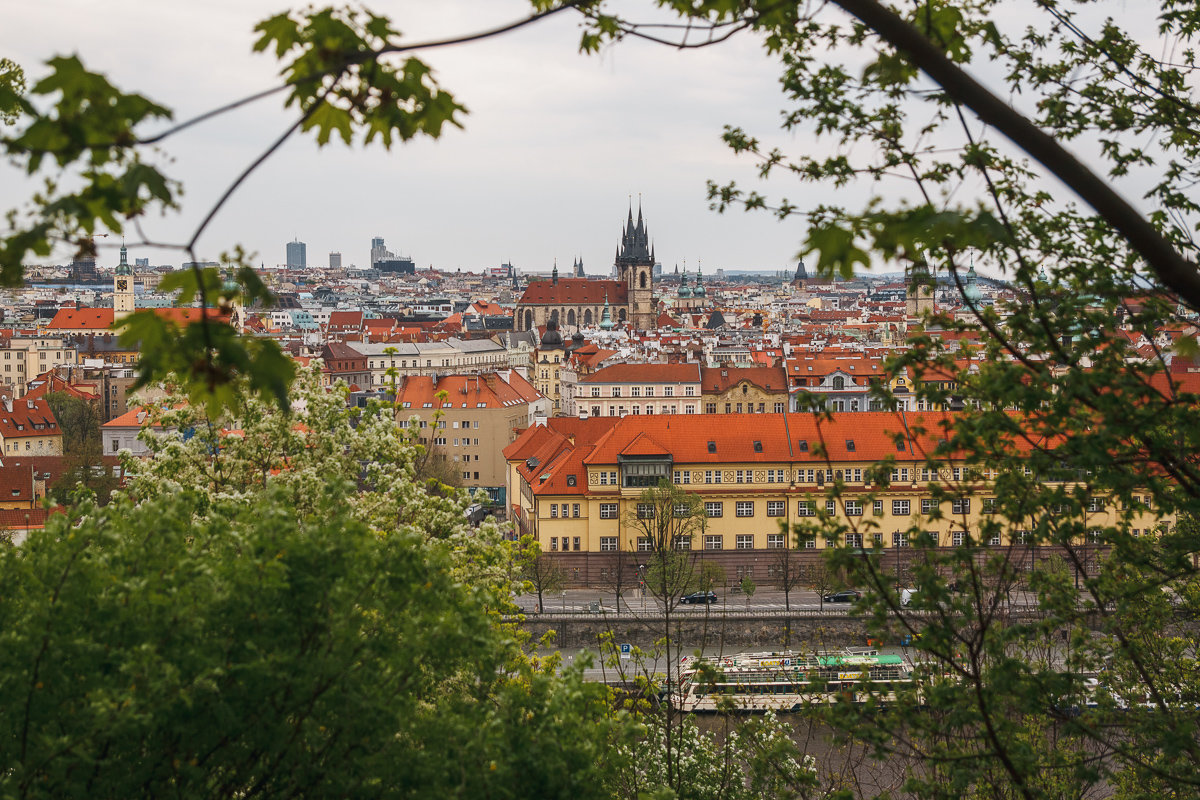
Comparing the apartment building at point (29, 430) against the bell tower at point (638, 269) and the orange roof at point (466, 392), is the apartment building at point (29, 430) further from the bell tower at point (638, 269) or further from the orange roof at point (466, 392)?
the bell tower at point (638, 269)

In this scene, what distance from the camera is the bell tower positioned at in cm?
13775

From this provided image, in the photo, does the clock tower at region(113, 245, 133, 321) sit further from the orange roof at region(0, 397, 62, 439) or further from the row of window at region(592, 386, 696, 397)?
the row of window at region(592, 386, 696, 397)

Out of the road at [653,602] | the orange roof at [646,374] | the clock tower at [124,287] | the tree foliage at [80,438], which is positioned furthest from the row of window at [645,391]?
the clock tower at [124,287]

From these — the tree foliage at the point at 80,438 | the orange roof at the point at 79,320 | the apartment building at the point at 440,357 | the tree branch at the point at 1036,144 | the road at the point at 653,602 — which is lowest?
the road at the point at 653,602

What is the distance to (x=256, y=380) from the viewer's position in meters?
2.89

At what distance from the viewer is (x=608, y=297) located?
141500mm

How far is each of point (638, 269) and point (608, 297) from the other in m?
5.74

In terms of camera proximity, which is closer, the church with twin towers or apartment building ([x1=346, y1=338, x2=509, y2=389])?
apartment building ([x1=346, y1=338, x2=509, y2=389])

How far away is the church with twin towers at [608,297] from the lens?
454 ft

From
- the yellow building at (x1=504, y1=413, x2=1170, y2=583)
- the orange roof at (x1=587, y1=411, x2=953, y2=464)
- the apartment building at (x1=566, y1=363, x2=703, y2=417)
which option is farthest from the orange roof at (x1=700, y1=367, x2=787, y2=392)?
the yellow building at (x1=504, y1=413, x2=1170, y2=583)

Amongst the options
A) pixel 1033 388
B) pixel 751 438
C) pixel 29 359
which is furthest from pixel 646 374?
pixel 1033 388

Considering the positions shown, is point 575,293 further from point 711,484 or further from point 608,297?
point 711,484

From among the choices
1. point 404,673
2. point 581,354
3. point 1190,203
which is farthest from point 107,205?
point 581,354

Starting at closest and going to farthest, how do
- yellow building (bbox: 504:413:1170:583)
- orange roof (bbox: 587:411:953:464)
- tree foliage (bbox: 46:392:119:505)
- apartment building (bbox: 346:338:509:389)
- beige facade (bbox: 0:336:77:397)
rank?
1. yellow building (bbox: 504:413:1170:583)
2. orange roof (bbox: 587:411:953:464)
3. tree foliage (bbox: 46:392:119:505)
4. beige facade (bbox: 0:336:77:397)
5. apartment building (bbox: 346:338:509:389)
